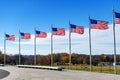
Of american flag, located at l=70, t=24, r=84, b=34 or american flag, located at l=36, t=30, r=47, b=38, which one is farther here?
american flag, located at l=36, t=30, r=47, b=38

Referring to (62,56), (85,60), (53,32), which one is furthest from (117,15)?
(62,56)

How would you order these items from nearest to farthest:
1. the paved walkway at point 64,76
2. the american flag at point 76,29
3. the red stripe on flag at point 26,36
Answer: the paved walkway at point 64,76 → the american flag at point 76,29 → the red stripe on flag at point 26,36

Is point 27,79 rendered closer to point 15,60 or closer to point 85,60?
point 15,60

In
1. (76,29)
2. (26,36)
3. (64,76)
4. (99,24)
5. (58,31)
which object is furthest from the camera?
(26,36)

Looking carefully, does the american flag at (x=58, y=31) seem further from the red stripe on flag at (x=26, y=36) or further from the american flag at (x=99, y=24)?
the red stripe on flag at (x=26, y=36)

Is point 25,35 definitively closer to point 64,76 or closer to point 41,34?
point 41,34

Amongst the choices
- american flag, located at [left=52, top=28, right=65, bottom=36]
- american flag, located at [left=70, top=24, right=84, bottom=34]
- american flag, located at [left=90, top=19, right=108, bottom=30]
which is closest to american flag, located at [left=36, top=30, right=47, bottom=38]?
american flag, located at [left=52, top=28, right=65, bottom=36]

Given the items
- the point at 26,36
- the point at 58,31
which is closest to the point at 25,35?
the point at 26,36

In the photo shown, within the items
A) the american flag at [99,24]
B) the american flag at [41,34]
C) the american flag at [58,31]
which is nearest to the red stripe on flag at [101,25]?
the american flag at [99,24]

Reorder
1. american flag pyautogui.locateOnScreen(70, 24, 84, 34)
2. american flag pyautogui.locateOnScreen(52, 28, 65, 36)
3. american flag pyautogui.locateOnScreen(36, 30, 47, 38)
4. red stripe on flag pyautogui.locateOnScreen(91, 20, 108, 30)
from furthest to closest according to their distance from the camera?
american flag pyautogui.locateOnScreen(36, 30, 47, 38) → american flag pyautogui.locateOnScreen(52, 28, 65, 36) → american flag pyautogui.locateOnScreen(70, 24, 84, 34) → red stripe on flag pyautogui.locateOnScreen(91, 20, 108, 30)

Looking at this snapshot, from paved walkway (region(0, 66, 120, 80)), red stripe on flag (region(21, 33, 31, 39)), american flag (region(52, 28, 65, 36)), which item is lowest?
paved walkway (region(0, 66, 120, 80))

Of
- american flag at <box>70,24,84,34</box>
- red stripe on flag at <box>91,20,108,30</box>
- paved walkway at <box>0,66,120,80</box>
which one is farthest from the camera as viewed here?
american flag at <box>70,24,84,34</box>

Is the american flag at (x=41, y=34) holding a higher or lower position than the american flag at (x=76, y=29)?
lower

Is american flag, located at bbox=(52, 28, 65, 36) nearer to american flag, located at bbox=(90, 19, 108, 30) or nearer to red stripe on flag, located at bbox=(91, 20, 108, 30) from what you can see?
american flag, located at bbox=(90, 19, 108, 30)
